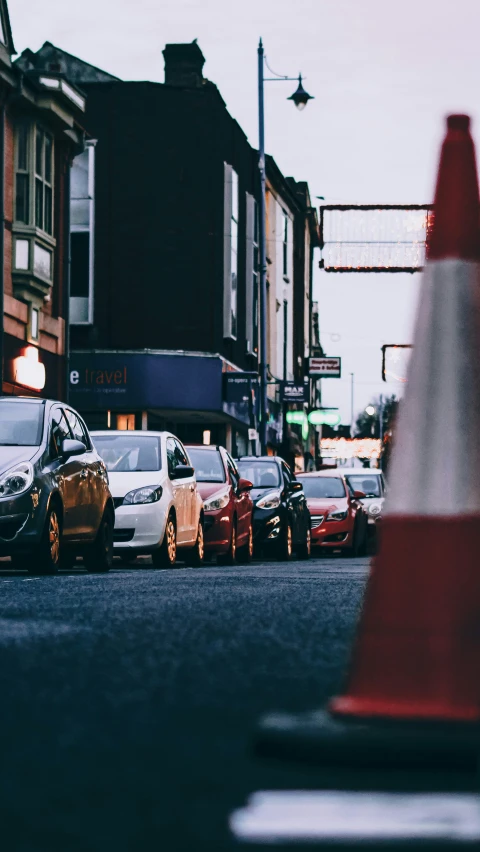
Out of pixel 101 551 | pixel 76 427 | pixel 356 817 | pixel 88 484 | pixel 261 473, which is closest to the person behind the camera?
pixel 356 817

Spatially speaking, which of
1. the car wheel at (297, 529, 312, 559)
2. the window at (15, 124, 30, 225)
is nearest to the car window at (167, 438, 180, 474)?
the car wheel at (297, 529, 312, 559)

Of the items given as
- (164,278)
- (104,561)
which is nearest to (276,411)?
(164,278)

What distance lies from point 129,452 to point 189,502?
92 centimetres

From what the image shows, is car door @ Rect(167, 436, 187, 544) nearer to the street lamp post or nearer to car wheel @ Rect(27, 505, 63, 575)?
car wheel @ Rect(27, 505, 63, 575)

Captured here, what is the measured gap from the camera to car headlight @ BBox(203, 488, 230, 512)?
67.7 feet

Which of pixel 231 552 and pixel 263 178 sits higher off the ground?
pixel 263 178

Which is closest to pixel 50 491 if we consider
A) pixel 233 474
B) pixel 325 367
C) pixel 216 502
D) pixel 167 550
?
pixel 167 550

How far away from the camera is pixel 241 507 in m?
22.0

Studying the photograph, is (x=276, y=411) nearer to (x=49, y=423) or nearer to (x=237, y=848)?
(x=49, y=423)

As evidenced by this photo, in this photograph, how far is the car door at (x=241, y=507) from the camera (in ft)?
71.2

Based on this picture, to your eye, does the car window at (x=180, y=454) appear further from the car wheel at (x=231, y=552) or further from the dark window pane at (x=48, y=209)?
the dark window pane at (x=48, y=209)

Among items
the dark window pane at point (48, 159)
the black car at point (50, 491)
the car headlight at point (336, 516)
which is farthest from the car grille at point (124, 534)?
the dark window pane at point (48, 159)

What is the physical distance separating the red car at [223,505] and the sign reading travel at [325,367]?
3872cm

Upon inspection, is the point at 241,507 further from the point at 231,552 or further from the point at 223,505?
the point at 223,505
